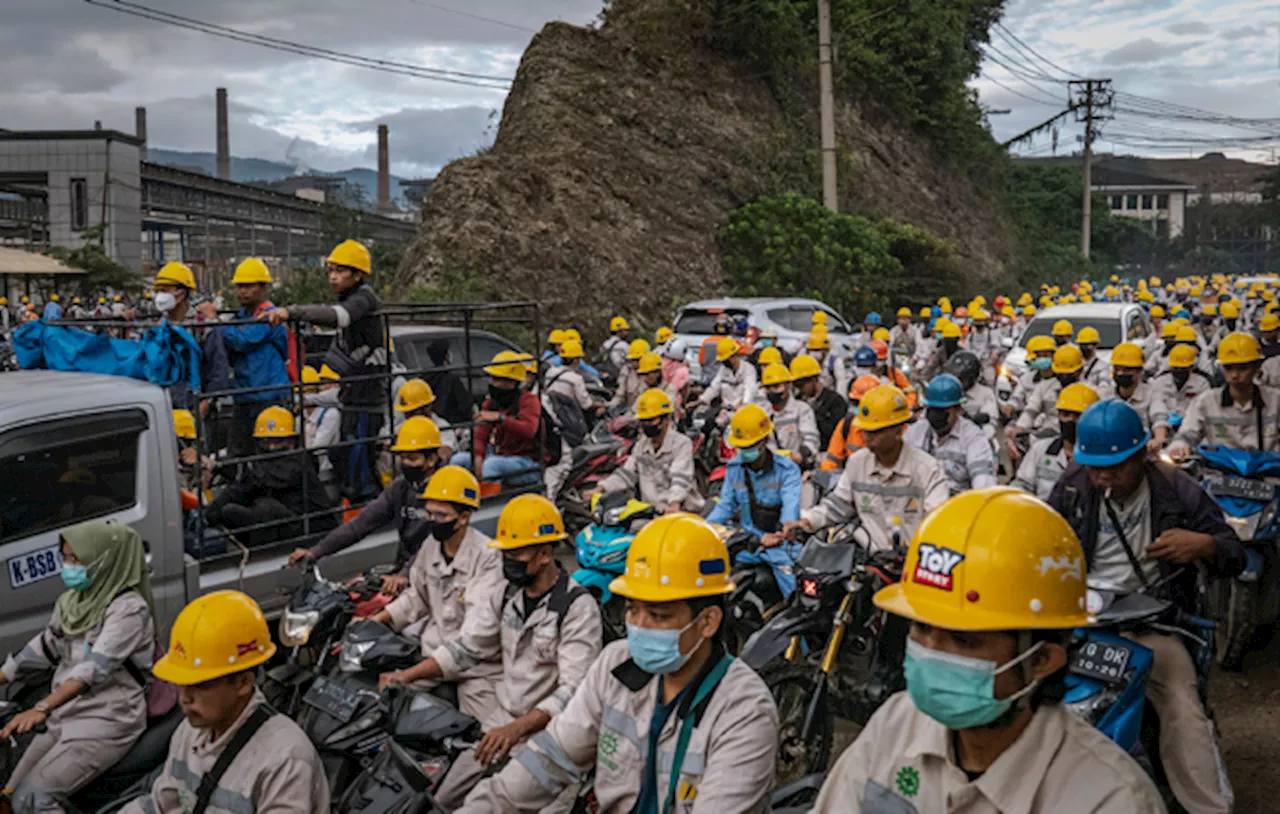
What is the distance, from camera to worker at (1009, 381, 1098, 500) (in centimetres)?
629

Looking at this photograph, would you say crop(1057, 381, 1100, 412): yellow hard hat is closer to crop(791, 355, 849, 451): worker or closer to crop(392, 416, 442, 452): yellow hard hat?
crop(791, 355, 849, 451): worker

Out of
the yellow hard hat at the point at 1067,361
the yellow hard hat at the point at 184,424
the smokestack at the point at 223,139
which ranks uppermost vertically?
the smokestack at the point at 223,139

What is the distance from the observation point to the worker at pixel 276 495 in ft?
21.1

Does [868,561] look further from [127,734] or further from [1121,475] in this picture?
[127,734]

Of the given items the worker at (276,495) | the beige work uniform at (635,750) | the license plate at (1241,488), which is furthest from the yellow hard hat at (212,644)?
the license plate at (1241,488)

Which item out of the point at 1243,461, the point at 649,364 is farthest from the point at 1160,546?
the point at 649,364

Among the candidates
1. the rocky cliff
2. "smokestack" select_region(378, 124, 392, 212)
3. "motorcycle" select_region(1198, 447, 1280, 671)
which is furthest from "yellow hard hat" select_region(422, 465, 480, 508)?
"smokestack" select_region(378, 124, 392, 212)

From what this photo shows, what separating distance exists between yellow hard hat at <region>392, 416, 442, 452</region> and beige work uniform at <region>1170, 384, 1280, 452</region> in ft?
14.8

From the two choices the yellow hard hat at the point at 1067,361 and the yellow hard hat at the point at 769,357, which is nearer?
the yellow hard hat at the point at 1067,361

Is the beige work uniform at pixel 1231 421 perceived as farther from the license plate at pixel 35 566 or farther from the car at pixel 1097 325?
the car at pixel 1097 325

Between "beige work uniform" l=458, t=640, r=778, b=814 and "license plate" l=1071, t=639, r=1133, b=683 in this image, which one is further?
"license plate" l=1071, t=639, r=1133, b=683

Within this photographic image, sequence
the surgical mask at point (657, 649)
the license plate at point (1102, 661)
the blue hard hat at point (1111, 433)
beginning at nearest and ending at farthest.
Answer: the surgical mask at point (657, 649), the license plate at point (1102, 661), the blue hard hat at point (1111, 433)

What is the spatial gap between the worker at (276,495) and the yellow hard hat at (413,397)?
76cm

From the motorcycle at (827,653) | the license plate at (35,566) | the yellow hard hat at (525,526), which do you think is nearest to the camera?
the yellow hard hat at (525,526)
